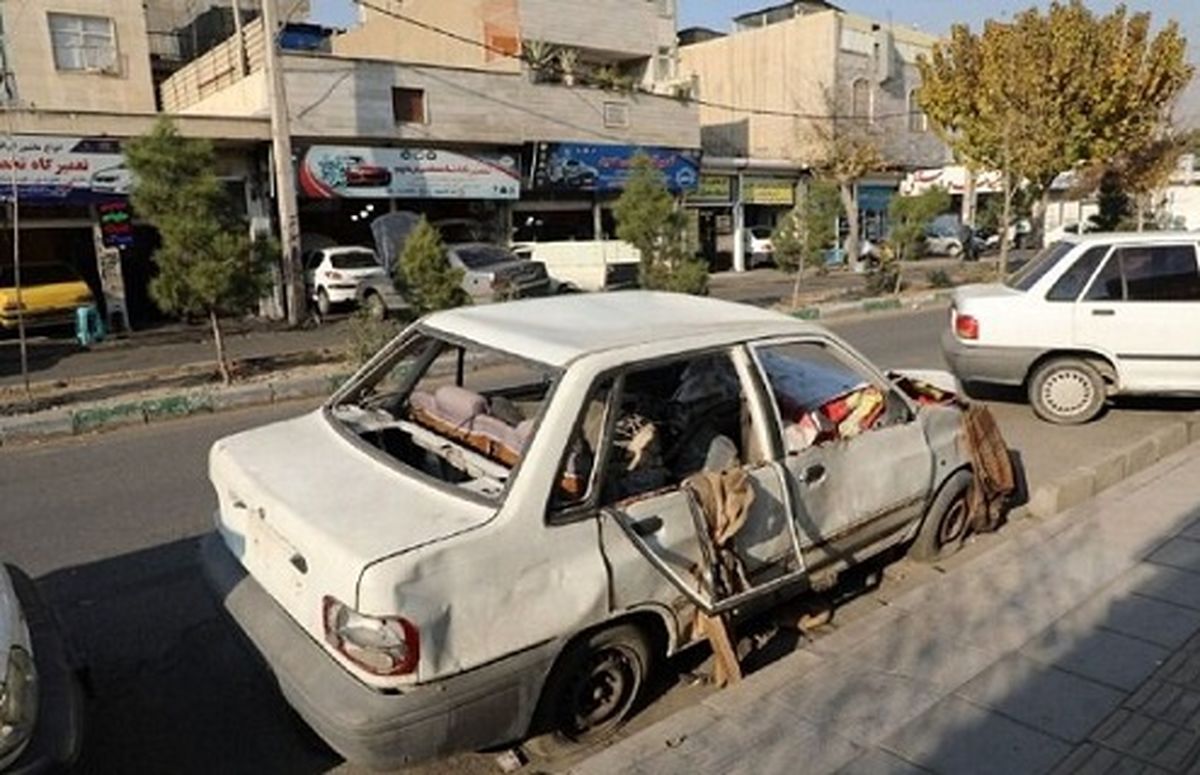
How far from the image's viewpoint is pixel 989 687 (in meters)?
3.32

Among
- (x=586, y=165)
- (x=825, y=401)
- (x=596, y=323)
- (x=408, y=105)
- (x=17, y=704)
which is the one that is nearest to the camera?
(x=17, y=704)

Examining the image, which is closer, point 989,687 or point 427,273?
point 989,687

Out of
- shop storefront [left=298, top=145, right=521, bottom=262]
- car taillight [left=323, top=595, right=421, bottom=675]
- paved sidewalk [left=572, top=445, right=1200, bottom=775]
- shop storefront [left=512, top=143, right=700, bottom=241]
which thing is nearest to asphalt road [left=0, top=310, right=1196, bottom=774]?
paved sidewalk [left=572, top=445, right=1200, bottom=775]

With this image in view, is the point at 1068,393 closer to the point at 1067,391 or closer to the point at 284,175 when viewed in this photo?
the point at 1067,391

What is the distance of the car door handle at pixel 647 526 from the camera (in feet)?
9.96

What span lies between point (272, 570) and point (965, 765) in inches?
98.9

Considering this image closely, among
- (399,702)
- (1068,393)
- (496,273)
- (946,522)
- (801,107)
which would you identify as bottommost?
(946,522)

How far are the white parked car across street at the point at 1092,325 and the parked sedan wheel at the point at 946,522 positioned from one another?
3317 mm

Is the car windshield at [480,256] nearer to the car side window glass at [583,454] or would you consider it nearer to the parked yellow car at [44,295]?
the parked yellow car at [44,295]

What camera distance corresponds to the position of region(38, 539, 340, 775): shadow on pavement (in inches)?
123

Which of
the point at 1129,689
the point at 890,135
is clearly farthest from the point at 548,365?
the point at 890,135

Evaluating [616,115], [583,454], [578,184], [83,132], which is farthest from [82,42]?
[583,454]

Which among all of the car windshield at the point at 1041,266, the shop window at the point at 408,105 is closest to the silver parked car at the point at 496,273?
the shop window at the point at 408,105

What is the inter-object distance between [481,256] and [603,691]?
15.8m
